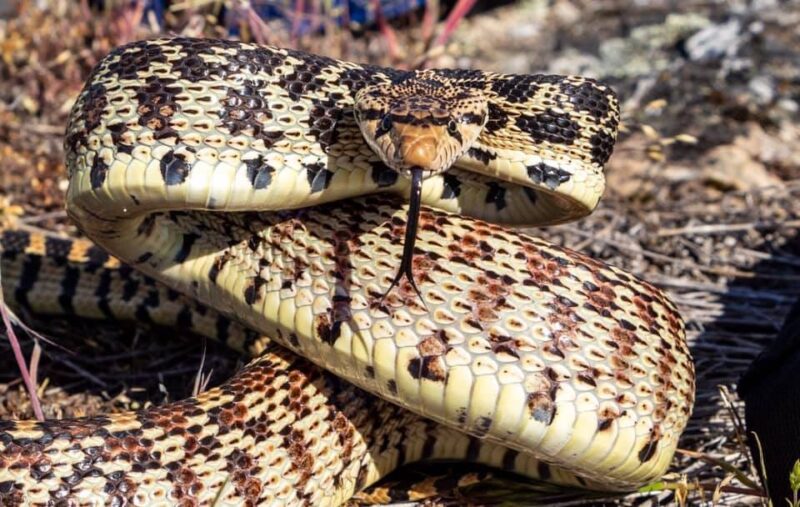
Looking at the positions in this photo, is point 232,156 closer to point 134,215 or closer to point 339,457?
point 134,215

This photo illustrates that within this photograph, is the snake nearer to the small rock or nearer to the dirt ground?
the dirt ground

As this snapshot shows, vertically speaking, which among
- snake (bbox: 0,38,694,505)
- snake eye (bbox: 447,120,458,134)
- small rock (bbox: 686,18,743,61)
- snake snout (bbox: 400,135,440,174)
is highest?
small rock (bbox: 686,18,743,61)

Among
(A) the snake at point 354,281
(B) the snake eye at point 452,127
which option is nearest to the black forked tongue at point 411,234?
(A) the snake at point 354,281

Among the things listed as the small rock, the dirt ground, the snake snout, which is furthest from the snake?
the small rock

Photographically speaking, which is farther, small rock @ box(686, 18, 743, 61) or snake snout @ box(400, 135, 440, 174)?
small rock @ box(686, 18, 743, 61)

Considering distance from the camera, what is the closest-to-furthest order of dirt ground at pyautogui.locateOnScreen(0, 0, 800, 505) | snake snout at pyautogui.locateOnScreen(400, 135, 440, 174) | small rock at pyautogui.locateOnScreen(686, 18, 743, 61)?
snake snout at pyautogui.locateOnScreen(400, 135, 440, 174), dirt ground at pyautogui.locateOnScreen(0, 0, 800, 505), small rock at pyautogui.locateOnScreen(686, 18, 743, 61)

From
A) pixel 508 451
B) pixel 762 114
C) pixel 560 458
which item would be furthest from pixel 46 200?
pixel 762 114

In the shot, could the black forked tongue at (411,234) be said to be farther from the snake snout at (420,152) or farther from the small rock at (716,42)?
the small rock at (716,42)
